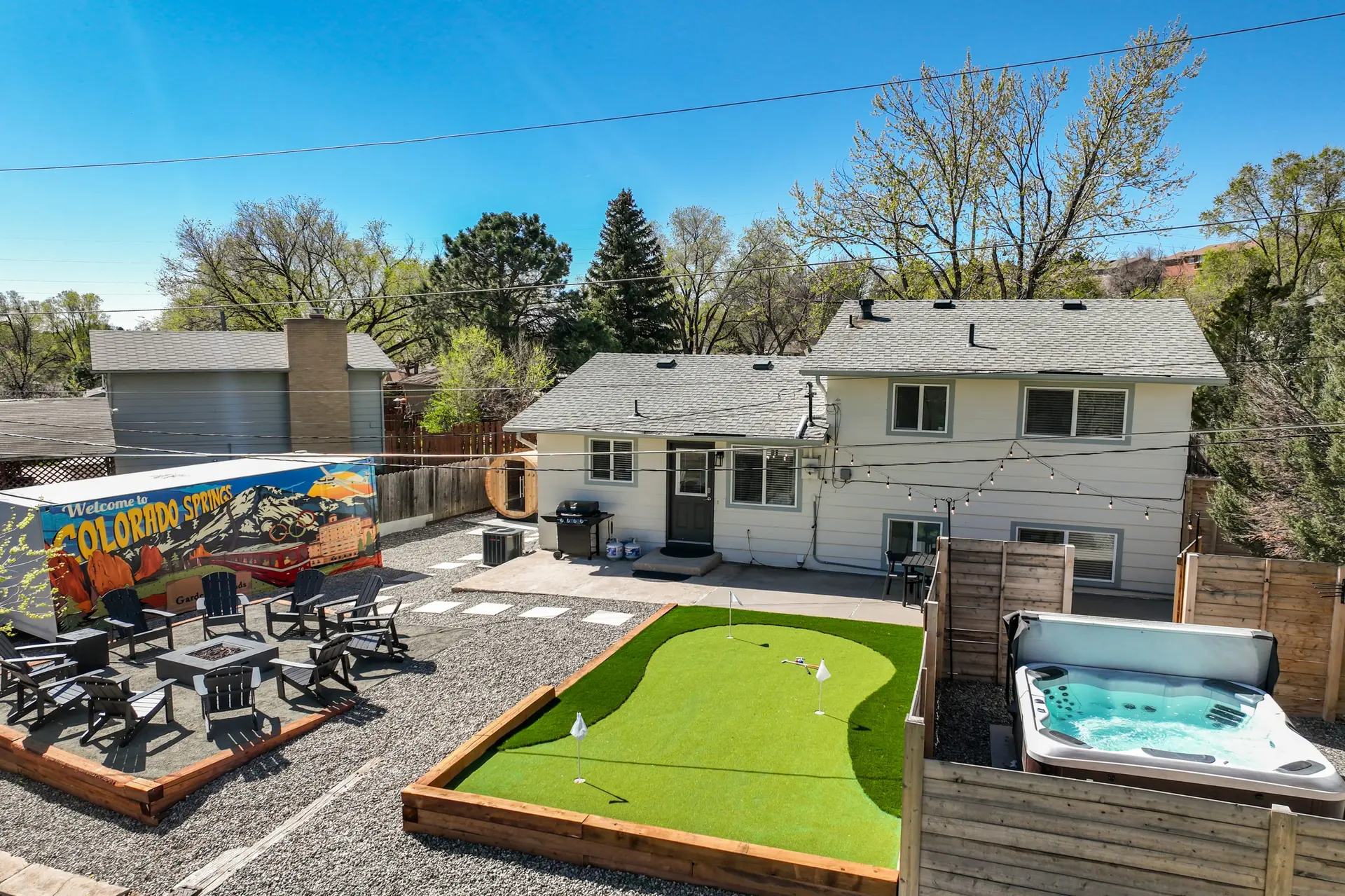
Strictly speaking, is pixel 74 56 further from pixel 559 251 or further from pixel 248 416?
pixel 559 251

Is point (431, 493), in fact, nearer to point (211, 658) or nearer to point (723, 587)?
point (723, 587)

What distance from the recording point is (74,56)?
41.3 ft

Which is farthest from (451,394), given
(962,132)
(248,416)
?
A: (962,132)

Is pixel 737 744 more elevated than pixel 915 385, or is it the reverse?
pixel 915 385

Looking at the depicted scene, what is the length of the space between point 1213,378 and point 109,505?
57.9 ft

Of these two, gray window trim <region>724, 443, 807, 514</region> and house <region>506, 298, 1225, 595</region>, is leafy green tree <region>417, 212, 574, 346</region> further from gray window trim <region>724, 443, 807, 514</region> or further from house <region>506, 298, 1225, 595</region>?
gray window trim <region>724, 443, 807, 514</region>

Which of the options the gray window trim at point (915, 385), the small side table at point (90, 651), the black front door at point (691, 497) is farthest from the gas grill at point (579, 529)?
the small side table at point (90, 651)

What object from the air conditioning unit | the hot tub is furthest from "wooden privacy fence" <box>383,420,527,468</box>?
the hot tub

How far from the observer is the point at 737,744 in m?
7.69

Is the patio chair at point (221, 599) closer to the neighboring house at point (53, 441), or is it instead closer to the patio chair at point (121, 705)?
the patio chair at point (121, 705)

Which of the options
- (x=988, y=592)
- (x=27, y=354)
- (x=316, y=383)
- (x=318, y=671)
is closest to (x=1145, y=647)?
(x=988, y=592)

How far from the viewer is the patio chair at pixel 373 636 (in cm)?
1012

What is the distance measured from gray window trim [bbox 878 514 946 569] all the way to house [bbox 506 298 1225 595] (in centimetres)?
3

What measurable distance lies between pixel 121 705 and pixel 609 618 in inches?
256
